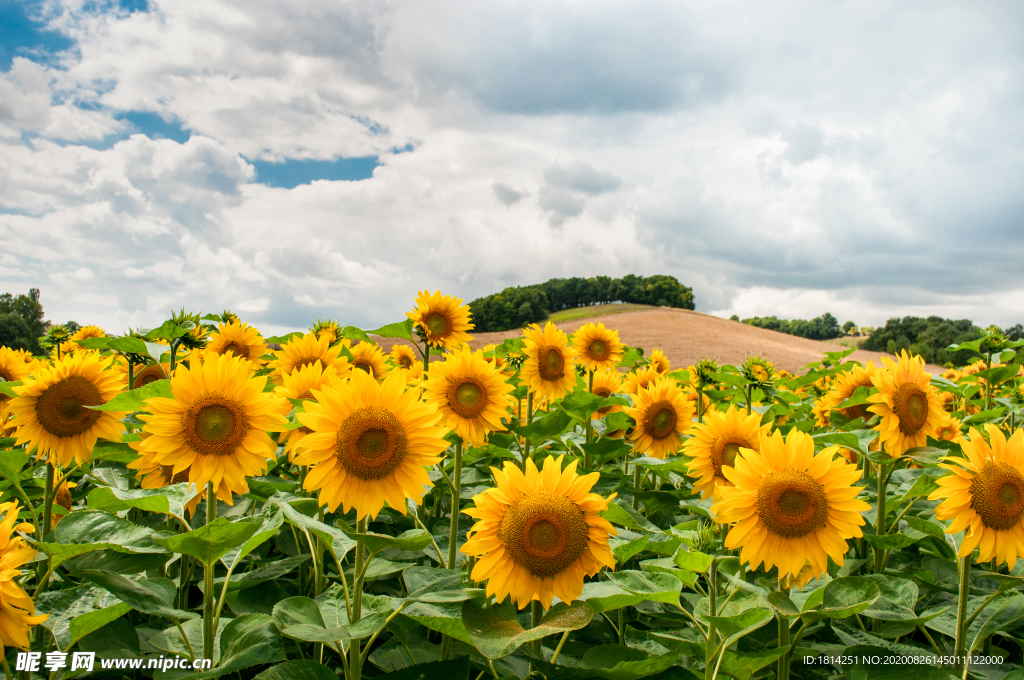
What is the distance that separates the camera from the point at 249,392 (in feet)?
7.26

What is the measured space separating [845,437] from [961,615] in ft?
2.87

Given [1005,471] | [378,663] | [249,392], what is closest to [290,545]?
[378,663]

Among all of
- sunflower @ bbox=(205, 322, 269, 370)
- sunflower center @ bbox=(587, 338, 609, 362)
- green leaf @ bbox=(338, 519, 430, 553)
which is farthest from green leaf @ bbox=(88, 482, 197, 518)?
sunflower center @ bbox=(587, 338, 609, 362)

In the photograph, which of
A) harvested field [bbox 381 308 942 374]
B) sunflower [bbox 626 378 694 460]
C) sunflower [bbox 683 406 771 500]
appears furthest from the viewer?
harvested field [bbox 381 308 942 374]

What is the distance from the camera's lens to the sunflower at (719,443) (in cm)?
290

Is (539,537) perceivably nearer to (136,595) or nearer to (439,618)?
(439,618)

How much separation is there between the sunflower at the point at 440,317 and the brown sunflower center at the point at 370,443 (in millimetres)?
2775

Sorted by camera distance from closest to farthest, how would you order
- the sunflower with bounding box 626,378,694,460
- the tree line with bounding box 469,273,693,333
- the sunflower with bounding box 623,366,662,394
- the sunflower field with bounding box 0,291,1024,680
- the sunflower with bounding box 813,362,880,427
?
the sunflower field with bounding box 0,291,1024,680 < the sunflower with bounding box 813,362,880,427 < the sunflower with bounding box 626,378,694,460 < the sunflower with bounding box 623,366,662,394 < the tree line with bounding box 469,273,693,333

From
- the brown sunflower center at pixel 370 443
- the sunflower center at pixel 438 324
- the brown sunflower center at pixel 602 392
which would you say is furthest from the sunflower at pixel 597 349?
the brown sunflower center at pixel 370 443

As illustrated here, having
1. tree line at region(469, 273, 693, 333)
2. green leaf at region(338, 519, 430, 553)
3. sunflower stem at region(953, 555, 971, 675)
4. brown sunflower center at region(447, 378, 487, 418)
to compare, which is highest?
tree line at region(469, 273, 693, 333)

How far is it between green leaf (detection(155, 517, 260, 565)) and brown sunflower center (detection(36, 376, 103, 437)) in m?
1.48

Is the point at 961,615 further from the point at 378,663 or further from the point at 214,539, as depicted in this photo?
the point at 214,539

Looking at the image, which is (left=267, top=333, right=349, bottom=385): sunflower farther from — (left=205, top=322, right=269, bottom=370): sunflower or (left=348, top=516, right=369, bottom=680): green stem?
(left=348, top=516, right=369, bottom=680): green stem

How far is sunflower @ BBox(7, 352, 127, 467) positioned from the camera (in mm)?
2783
